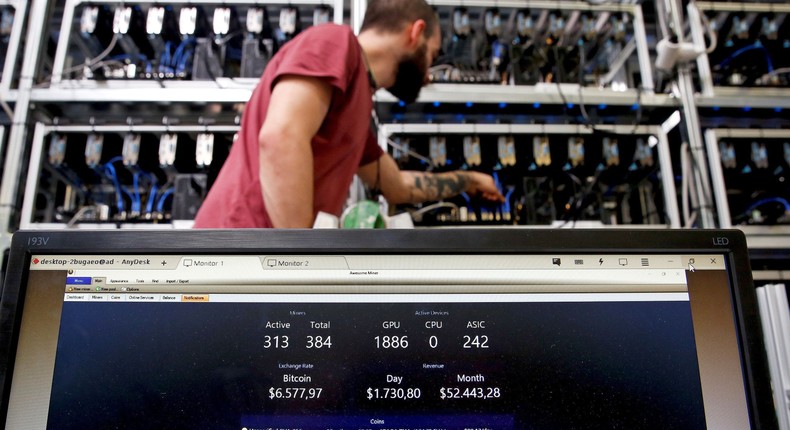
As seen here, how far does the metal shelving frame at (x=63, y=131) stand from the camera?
4.86 ft

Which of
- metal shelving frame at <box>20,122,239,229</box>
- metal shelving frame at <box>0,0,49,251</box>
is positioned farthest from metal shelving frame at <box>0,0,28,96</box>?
metal shelving frame at <box>20,122,239,229</box>

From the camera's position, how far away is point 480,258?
1.61 ft

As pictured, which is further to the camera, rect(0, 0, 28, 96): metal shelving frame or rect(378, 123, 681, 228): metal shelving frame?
rect(378, 123, 681, 228): metal shelving frame

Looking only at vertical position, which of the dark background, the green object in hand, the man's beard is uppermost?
the man's beard

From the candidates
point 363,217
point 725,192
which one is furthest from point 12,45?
point 725,192

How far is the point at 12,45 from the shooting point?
161cm

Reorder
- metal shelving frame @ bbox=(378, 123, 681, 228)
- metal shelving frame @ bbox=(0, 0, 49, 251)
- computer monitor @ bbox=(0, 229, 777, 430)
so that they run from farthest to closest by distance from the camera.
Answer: metal shelving frame @ bbox=(378, 123, 681, 228), metal shelving frame @ bbox=(0, 0, 49, 251), computer monitor @ bbox=(0, 229, 777, 430)

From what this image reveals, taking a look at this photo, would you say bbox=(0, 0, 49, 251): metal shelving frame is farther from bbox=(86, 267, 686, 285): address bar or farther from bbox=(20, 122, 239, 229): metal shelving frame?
bbox=(86, 267, 686, 285): address bar

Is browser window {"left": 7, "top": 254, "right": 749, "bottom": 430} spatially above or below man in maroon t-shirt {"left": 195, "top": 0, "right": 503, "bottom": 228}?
below

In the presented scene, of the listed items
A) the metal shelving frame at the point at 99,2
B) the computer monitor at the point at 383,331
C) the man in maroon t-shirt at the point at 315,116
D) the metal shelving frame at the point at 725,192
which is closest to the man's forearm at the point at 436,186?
the man in maroon t-shirt at the point at 315,116

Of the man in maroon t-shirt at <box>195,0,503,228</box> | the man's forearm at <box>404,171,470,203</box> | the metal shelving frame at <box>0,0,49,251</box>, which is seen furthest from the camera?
the man's forearm at <box>404,171,470,203</box>

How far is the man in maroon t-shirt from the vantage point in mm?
987

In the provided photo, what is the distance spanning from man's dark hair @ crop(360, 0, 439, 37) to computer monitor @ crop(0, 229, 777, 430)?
3.20ft

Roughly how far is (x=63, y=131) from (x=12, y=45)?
30 centimetres
